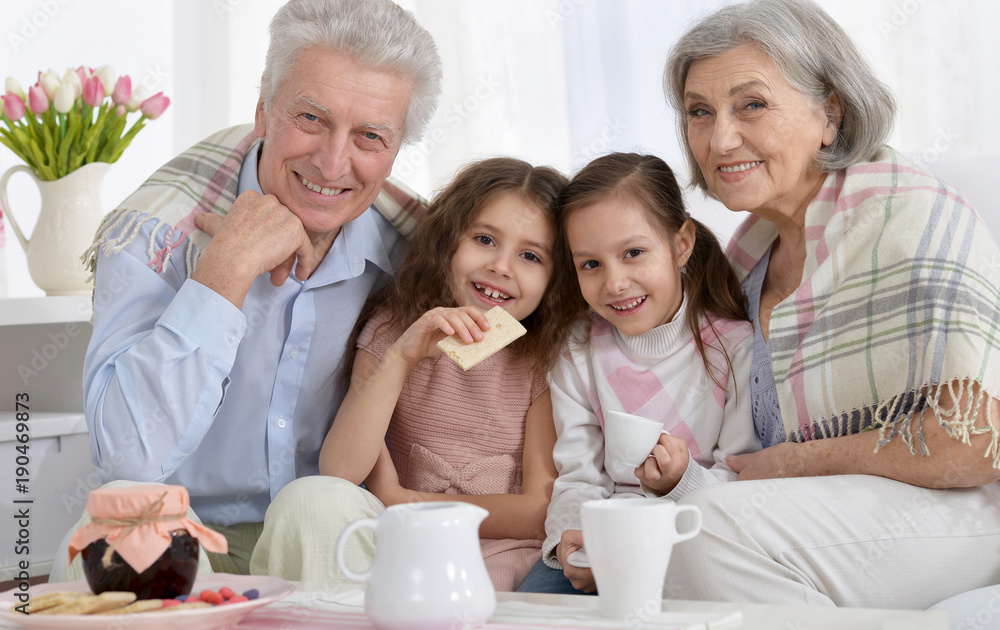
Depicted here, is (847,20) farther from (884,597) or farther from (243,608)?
(243,608)

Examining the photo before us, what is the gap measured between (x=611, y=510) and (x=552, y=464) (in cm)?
89

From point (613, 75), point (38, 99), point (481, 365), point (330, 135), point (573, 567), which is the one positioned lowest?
point (573, 567)

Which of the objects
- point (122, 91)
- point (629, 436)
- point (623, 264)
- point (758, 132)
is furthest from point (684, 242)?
point (122, 91)

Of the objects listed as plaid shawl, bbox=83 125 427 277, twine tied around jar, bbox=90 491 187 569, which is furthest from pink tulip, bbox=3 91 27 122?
twine tied around jar, bbox=90 491 187 569

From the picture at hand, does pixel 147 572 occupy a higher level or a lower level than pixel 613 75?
lower

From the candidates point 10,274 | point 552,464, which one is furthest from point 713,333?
point 10,274

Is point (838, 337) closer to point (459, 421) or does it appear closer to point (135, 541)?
point (459, 421)

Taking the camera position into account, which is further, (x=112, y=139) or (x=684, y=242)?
(x=112, y=139)

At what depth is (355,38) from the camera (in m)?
1.58

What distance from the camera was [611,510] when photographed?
0.86m

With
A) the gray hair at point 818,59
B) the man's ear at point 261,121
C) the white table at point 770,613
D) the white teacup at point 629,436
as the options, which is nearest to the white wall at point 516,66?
the gray hair at point 818,59

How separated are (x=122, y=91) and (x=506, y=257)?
1.29 meters

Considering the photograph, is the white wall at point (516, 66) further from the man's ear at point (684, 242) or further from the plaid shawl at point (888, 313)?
the plaid shawl at point (888, 313)

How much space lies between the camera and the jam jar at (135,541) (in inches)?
33.3
